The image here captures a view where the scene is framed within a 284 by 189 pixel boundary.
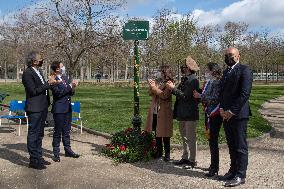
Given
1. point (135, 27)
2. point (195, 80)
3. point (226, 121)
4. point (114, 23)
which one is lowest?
point (226, 121)

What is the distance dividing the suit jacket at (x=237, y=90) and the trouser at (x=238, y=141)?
0.13 meters

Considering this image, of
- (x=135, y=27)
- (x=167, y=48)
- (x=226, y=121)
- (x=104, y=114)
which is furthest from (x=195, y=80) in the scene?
(x=167, y=48)

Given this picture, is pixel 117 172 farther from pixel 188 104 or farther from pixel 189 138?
pixel 188 104

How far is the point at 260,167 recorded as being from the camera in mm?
7602

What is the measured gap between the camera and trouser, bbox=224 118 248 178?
6.22 metres

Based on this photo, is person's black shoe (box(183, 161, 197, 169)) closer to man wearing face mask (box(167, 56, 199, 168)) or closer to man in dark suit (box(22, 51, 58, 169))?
man wearing face mask (box(167, 56, 199, 168))

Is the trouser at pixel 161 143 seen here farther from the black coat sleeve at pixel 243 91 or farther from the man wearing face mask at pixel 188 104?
the black coat sleeve at pixel 243 91

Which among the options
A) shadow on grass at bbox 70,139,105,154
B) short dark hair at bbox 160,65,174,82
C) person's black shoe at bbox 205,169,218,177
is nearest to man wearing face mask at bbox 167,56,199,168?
short dark hair at bbox 160,65,174,82

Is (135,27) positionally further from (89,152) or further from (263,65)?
(263,65)

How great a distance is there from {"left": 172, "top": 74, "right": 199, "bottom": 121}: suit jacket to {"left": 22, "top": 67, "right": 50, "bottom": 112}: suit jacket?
90.6 inches

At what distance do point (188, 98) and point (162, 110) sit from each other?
72cm

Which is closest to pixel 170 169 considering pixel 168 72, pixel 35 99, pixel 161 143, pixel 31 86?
pixel 161 143

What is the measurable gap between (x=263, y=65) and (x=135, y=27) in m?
54.0

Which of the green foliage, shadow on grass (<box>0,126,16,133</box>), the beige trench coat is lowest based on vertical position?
shadow on grass (<box>0,126,16,133</box>)
